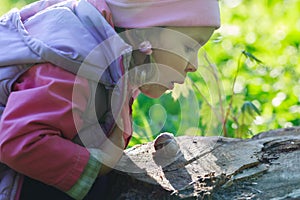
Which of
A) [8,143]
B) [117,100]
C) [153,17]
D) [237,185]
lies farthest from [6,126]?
[237,185]

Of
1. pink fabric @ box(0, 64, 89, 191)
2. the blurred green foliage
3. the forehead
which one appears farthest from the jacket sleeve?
the blurred green foliage

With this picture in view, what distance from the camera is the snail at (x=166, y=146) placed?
5.59ft

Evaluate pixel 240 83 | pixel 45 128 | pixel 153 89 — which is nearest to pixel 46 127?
pixel 45 128

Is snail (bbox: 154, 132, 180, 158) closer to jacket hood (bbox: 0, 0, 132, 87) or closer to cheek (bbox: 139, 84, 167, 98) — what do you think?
cheek (bbox: 139, 84, 167, 98)

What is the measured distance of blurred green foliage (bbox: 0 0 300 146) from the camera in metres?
2.34

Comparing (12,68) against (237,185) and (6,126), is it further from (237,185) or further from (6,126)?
(237,185)

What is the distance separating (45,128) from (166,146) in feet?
1.52

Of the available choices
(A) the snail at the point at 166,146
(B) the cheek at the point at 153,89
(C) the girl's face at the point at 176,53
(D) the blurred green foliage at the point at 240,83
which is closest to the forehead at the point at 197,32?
(C) the girl's face at the point at 176,53

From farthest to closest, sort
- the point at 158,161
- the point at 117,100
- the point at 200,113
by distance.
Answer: the point at 200,113, the point at 158,161, the point at 117,100

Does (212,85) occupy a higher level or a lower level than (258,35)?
higher

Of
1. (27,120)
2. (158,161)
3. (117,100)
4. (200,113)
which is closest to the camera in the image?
(27,120)

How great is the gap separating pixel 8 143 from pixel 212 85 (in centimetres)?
121

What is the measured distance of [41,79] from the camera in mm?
1371

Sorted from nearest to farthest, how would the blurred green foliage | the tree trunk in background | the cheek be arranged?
the tree trunk in background < the cheek < the blurred green foliage
